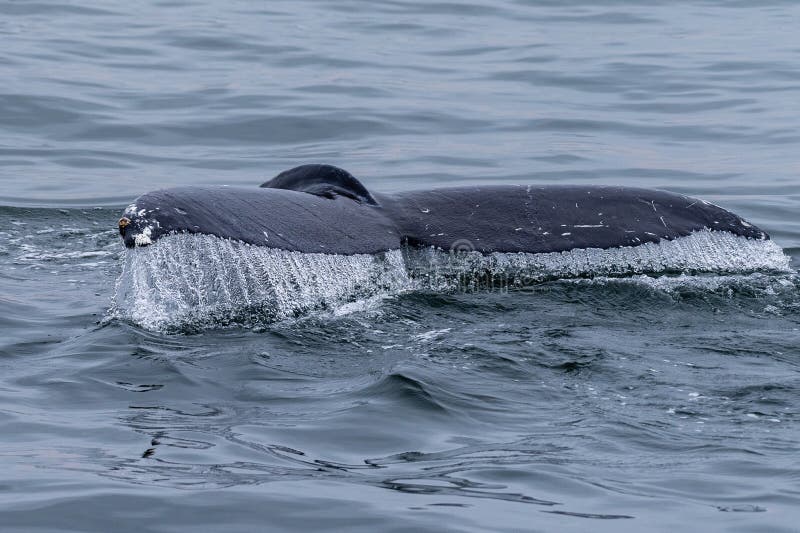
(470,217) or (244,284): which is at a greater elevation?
(470,217)

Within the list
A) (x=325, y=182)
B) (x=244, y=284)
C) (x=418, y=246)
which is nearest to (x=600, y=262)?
(x=418, y=246)

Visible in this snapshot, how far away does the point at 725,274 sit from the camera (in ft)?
27.3

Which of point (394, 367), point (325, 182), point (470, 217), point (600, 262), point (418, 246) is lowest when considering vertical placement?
point (394, 367)

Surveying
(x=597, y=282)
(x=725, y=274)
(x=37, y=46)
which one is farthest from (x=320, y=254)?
(x=37, y=46)

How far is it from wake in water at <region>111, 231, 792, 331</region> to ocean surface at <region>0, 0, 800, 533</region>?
0.23ft

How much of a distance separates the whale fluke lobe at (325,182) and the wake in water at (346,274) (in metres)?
0.39

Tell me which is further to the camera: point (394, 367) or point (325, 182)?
point (325, 182)

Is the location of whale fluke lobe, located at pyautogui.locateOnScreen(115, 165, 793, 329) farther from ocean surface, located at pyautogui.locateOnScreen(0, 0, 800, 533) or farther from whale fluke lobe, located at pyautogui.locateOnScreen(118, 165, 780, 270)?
ocean surface, located at pyautogui.locateOnScreen(0, 0, 800, 533)

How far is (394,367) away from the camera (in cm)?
666

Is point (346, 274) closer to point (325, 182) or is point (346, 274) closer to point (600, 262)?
point (325, 182)

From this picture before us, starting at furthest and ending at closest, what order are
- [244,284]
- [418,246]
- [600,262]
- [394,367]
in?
[600,262], [418,246], [244,284], [394,367]

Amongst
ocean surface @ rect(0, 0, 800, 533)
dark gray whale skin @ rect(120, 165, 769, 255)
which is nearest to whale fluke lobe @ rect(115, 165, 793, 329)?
dark gray whale skin @ rect(120, 165, 769, 255)

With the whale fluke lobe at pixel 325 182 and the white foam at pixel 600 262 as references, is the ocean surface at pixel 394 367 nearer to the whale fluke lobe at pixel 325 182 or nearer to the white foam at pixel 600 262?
the white foam at pixel 600 262

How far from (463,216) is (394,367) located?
1077 mm
